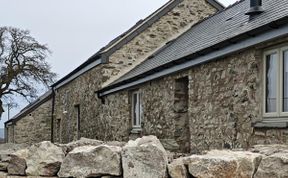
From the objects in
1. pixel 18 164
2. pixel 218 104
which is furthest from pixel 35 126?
pixel 18 164

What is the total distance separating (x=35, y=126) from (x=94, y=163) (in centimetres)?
2556

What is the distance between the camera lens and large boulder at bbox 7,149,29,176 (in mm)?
3984

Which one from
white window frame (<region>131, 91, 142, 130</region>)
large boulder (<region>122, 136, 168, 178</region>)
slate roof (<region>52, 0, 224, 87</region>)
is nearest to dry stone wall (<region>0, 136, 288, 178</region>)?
large boulder (<region>122, 136, 168, 178</region>)

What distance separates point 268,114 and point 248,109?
1.56 feet

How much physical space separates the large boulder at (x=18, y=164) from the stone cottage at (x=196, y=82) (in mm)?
3773

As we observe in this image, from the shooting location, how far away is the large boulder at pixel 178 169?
3.26 meters

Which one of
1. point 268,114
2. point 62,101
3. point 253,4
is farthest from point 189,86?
point 62,101

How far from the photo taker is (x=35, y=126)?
93.0 feet

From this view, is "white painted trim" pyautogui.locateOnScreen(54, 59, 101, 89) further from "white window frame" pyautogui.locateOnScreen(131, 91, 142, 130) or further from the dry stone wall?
the dry stone wall

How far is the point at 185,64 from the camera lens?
10.2 m

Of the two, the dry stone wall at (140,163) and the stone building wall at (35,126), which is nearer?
the dry stone wall at (140,163)

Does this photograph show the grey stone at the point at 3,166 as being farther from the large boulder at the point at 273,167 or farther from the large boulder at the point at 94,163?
the large boulder at the point at 273,167

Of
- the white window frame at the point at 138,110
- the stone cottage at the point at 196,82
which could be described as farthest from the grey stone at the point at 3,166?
the white window frame at the point at 138,110

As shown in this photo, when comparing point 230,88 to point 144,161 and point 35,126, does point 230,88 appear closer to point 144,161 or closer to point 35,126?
point 144,161
